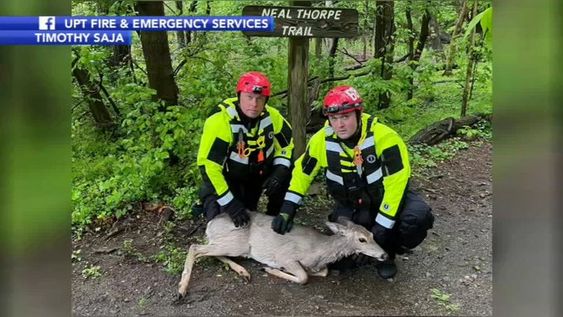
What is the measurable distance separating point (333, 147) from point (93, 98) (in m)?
2.23

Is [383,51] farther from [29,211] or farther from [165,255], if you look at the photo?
[29,211]

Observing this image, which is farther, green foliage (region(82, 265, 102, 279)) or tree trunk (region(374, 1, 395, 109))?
tree trunk (region(374, 1, 395, 109))

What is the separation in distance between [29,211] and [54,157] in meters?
0.19

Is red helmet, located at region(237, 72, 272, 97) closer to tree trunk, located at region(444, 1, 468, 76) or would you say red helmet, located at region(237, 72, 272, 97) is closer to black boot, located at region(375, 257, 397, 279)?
black boot, located at region(375, 257, 397, 279)

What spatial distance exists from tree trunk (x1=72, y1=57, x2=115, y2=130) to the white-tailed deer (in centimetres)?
129

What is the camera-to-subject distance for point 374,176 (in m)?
3.90

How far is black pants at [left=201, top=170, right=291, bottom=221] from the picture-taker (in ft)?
14.2

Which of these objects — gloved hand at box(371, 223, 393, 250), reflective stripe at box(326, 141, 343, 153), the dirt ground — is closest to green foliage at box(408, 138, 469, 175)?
the dirt ground

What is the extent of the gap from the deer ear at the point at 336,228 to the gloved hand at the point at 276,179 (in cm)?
52

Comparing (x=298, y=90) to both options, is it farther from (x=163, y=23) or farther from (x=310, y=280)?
(x=163, y=23)

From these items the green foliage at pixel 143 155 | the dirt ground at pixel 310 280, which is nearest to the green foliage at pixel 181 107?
the green foliage at pixel 143 155

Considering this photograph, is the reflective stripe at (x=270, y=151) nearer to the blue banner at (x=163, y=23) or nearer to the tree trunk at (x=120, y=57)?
the tree trunk at (x=120, y=57)

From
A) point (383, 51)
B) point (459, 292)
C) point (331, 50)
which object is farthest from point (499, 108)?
point (383, 51)

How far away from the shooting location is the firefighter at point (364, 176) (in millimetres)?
3779
